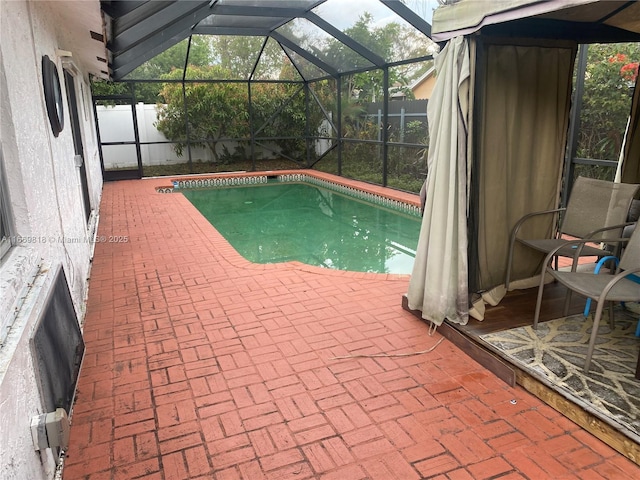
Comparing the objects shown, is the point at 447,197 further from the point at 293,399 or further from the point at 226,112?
the point at 226,112

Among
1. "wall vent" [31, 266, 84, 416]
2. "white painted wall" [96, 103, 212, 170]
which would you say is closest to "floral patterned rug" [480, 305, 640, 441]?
"wall vent" [31, 266, 84, 416]

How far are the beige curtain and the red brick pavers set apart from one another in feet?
2.64

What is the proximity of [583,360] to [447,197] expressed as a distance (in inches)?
46.5

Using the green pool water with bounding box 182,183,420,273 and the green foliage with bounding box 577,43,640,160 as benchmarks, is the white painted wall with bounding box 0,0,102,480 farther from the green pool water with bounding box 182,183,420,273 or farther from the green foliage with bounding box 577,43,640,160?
the green foliage with bounding box 577,43,640,160

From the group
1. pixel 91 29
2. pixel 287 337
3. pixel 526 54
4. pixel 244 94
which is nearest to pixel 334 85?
pixel 244 94

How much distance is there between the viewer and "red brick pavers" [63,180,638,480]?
1.97 m

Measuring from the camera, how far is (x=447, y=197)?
9.50ft

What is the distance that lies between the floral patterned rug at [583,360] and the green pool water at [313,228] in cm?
260

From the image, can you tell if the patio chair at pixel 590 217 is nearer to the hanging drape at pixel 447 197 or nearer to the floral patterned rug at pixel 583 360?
the floral patterned rug at pixel 583 360

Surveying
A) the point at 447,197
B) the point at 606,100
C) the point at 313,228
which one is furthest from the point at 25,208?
the point at 606,100

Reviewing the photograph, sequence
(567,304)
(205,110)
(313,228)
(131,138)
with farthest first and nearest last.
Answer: (205,110) → (131,138) → (313,228) → (567,304)

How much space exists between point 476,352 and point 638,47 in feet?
14.8

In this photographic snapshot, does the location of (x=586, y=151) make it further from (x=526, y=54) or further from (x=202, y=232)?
(x=202, y=232)

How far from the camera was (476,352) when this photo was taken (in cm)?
275
